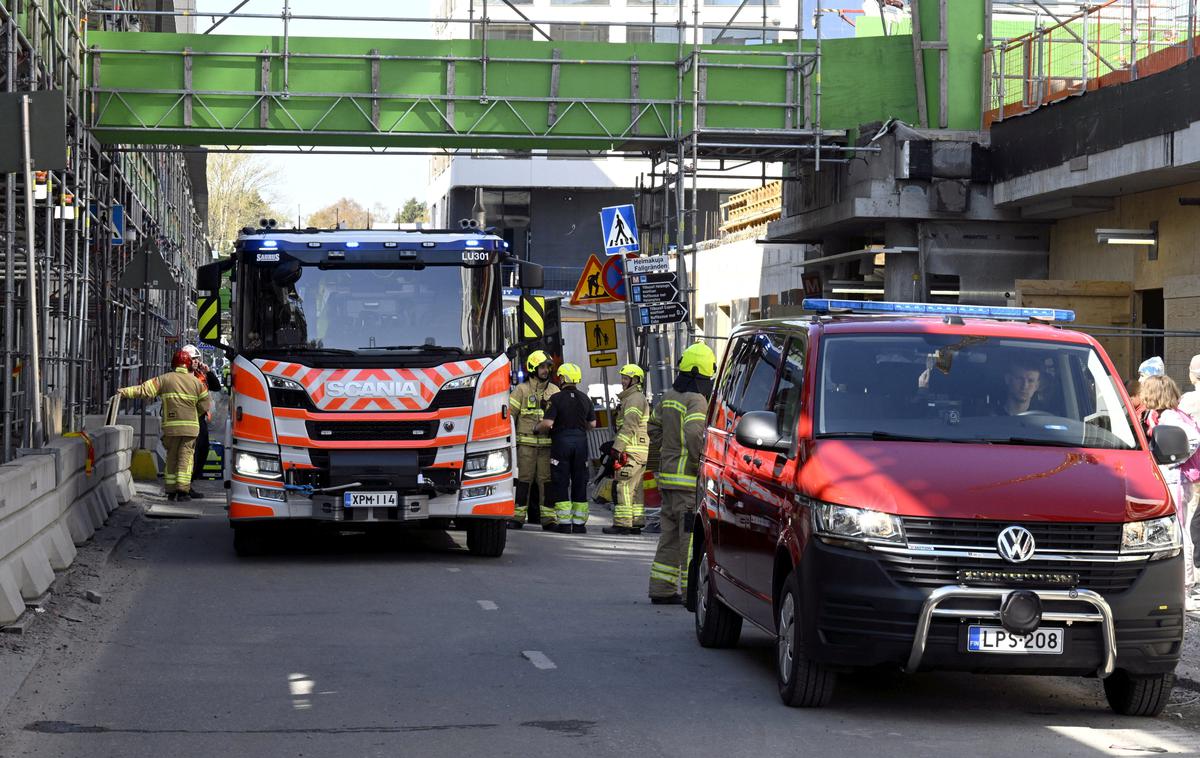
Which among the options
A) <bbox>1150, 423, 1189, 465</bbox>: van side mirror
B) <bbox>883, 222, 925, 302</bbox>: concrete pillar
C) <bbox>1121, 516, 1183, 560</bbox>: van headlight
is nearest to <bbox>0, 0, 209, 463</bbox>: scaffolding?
<bbox>1150, 423, 1189, 465</bbox>: van side mirror

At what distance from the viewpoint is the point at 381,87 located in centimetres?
2561

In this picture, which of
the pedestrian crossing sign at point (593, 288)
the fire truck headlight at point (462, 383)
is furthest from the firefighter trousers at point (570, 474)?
the pedestrian crossing sign at point (593, 288)

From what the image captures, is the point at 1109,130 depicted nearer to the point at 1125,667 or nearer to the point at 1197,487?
the point at 1197,487

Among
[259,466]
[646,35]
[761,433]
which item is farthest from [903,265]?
[646,35]

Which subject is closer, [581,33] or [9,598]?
[9,598]

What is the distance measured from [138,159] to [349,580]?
23618 millimetres

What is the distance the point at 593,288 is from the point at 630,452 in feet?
18.3

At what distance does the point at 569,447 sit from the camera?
18.7 meters

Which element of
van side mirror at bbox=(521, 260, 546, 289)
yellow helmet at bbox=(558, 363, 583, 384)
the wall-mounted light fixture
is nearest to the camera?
van side mirror at bbox=(521, 260, 546, 289)

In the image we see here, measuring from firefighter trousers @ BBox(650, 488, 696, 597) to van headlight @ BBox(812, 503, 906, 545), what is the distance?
12.8 ft

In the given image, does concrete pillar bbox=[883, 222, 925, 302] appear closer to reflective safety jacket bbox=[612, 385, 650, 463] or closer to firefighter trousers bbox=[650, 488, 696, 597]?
reflective safety jacket bbox=[612, 385, 650, 463]

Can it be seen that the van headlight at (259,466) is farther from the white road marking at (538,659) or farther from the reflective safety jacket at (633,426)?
the white road marking at (538,659)

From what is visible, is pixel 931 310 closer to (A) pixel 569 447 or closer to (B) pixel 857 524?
(B) pixel 857 524

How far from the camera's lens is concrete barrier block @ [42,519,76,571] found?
42.4 ft
